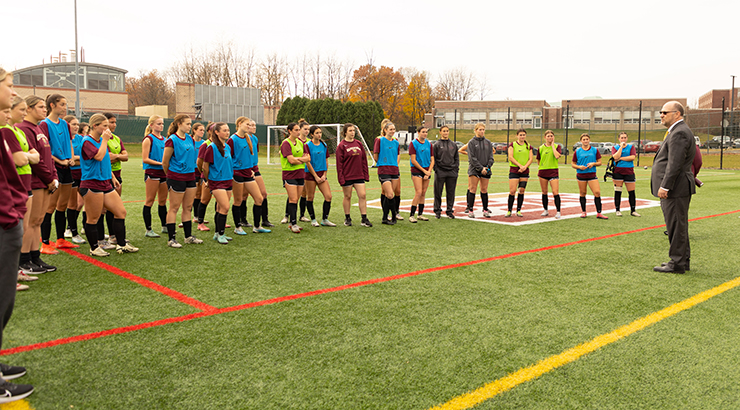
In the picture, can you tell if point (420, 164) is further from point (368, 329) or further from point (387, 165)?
point (368, 329)

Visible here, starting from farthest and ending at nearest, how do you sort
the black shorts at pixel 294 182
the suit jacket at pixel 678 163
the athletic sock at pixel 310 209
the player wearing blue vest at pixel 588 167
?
1. the player wearing blue vest at pixel 588 167
2. the athletic sock at pixel 310 209
3. the black shorts at pixel 294 182
4. the suit jacket at pixel 678 163

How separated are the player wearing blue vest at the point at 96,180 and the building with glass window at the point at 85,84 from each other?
57.0m

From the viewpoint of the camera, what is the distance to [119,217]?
6.82m

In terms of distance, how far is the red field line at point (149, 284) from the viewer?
483 cm

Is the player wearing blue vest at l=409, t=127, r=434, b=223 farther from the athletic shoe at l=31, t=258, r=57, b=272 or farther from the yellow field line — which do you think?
the athletic shoe at l=31, t=258, r=57, b=272

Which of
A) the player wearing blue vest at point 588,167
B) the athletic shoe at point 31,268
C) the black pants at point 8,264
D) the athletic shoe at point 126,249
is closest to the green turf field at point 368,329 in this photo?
the athletic shoe at point 31,268

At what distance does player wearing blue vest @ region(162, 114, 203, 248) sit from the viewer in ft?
23.7

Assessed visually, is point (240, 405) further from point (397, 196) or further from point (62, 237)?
point (397, 196)

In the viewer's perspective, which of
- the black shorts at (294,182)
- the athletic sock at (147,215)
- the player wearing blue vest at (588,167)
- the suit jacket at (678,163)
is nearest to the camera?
the suit jacket at (678,163)

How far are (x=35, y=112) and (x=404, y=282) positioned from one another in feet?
14.2

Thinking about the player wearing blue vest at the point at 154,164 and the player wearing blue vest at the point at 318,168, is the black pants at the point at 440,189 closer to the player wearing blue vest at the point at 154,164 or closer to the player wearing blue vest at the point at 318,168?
the player wearing blue vest at the point at 318,168

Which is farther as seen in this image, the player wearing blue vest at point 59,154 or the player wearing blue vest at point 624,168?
the player wearing blue vest at point 624,168

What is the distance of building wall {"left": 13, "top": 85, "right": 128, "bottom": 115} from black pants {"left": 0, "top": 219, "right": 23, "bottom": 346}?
61545 mm

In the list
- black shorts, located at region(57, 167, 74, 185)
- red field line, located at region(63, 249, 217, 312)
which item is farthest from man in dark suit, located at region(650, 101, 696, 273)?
black shorts, located at region(57, 167, 74, 185)
